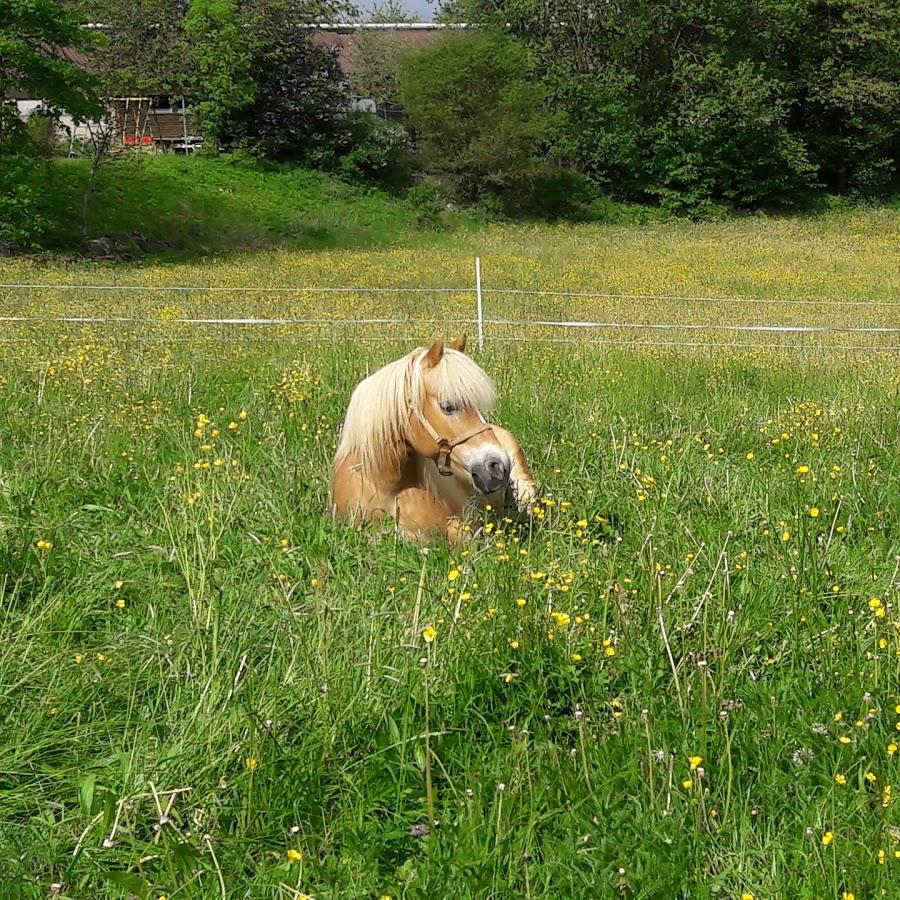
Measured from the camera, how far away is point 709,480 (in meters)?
5.38

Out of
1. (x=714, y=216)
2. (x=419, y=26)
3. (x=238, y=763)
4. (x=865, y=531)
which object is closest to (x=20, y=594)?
(x=238, y=763)

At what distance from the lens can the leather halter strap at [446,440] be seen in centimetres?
450

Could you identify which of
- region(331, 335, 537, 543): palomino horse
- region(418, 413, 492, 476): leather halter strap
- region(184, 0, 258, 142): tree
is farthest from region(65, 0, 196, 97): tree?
region(418, 413, 492, 476): leather halter strap

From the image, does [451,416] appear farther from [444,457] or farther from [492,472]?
[492,472]

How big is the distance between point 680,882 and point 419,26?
56.6m

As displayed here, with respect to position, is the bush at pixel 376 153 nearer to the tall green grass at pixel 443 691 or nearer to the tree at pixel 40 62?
the tree at pixel 40 62

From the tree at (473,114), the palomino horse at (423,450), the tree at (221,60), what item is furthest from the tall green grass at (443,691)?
the tree at (473,114)

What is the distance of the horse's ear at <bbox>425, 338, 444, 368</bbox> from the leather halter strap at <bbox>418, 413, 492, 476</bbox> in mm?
260

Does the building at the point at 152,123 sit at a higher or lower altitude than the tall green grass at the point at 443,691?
higher

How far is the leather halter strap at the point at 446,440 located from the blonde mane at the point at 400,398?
0.09 m

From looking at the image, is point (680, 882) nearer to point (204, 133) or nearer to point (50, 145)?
point (50, 145)

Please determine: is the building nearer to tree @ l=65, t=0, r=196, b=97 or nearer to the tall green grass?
tree @ l=65, t=0, r=196, b=97

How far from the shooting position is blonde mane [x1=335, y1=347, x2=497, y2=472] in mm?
4539

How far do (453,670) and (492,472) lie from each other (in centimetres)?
129
